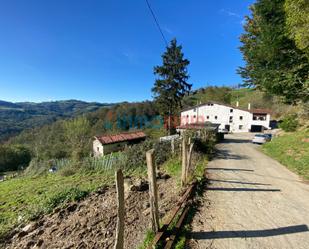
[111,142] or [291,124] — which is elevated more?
[291,124]

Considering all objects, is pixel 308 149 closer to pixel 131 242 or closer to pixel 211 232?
pixel 211 232

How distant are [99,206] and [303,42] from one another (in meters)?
10.4

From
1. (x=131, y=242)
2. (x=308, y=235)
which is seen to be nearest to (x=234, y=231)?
(x=308, y=235)

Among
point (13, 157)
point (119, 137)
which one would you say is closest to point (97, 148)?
point (119, 137)

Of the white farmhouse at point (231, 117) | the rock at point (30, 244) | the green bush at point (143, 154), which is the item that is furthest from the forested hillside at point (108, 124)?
the rock at point (30, 244)

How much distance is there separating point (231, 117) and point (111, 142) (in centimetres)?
2675

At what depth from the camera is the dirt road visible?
3.39 meters

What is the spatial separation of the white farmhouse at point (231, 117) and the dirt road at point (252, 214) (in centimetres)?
2965

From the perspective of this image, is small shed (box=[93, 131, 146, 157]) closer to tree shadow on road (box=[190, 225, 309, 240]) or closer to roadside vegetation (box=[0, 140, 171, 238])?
roadside vegetation (box=[0, 140, 171, 238])

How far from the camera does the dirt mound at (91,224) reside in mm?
3557

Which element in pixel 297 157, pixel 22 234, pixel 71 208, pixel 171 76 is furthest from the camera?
pixel 171 76

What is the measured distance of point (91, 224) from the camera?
4.11m

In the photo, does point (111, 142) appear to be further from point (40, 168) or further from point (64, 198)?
point (64, 198)

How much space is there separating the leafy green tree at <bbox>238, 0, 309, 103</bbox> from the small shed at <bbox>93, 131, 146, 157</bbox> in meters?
19.5
